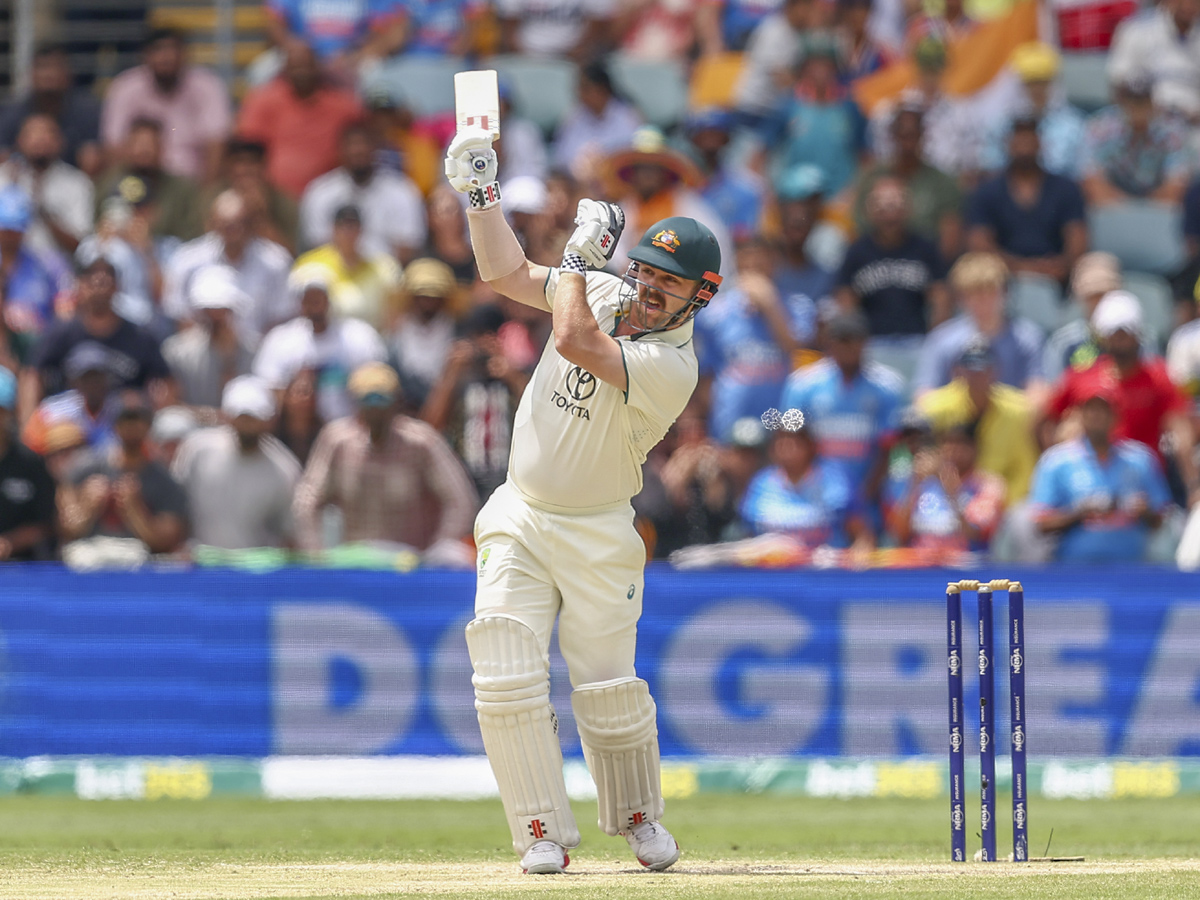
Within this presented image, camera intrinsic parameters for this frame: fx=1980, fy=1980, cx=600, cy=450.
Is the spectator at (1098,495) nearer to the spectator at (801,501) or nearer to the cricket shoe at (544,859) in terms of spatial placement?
the spectator at (801,501)

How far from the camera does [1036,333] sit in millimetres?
12930

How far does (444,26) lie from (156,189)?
2669 mm

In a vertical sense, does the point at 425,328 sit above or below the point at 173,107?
below

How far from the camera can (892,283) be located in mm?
13297

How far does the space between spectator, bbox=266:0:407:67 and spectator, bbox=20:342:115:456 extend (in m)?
4.21

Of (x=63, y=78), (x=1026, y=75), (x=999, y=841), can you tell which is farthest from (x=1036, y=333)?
(x=63, y=78)

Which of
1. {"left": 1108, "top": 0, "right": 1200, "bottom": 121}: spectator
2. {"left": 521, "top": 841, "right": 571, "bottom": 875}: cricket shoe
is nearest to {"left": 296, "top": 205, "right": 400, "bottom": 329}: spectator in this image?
{"left": 1108, "top": 0, "right": 1200, "bottom": 121}: spectator

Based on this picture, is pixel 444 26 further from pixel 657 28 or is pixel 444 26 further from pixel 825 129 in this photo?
→ pixel 825 129

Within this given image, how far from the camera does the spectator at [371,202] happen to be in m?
14.1

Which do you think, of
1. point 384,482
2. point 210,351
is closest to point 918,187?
point 384,482

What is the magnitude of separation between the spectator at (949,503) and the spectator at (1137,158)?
3586mm

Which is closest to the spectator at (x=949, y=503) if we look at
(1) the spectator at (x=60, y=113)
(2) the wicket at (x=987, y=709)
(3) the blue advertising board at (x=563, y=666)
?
(3) the blue advertising board at (x=563, y=666)

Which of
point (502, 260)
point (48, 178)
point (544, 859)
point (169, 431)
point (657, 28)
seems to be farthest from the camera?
point (657, 28)

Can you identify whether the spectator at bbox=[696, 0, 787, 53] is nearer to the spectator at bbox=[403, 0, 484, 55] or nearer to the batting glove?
the spectator at bbox=[403, 0, 484, 55]
